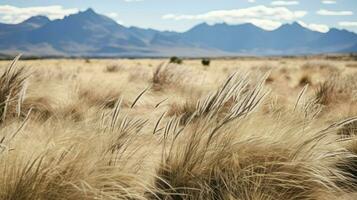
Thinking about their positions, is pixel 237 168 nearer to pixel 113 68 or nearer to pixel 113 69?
pixel 113 69

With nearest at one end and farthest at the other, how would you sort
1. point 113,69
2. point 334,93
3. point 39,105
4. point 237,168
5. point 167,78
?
point 237,168 < point 39,105 < point 334,93 < point 167,78 < point 113,69

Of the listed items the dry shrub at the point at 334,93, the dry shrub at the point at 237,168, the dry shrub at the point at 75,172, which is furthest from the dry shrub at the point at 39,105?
the dry shrub at the point at 334,93

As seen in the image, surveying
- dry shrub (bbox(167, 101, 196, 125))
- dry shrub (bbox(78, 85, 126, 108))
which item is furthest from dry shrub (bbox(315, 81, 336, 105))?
dry shrub (bbox(78, 85, 126, 108))

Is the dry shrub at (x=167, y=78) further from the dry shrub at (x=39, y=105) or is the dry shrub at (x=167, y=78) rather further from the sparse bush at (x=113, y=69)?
the sparse bush at (x=113, y=69)

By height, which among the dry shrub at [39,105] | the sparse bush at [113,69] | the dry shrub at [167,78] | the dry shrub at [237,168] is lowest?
the sparse bush at [113,69]

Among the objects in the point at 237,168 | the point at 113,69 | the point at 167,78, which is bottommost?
the point at 113,69

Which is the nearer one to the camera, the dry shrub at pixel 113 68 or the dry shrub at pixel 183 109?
the dry shrub at pixel 183 109

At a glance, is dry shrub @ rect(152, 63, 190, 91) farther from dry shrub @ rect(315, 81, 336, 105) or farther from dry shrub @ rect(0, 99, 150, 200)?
dry shrub @ rect(0, 99, 150, 200)

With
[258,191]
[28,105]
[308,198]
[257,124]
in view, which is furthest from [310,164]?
[28,105]

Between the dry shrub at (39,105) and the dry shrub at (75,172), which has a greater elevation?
the dry shrub at (75,172)

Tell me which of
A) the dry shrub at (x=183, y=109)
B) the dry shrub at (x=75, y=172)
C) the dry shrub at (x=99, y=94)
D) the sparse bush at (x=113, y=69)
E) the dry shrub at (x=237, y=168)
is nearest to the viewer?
the dry shrub at (x=75, y=172)

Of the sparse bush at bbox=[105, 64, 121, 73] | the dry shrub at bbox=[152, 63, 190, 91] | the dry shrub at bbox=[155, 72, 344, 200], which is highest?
the dry shrub at bbox=[155, 72, 344, 200]

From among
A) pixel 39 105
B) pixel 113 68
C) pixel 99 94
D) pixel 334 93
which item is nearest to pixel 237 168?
pixel 39 105

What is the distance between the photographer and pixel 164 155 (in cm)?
348
